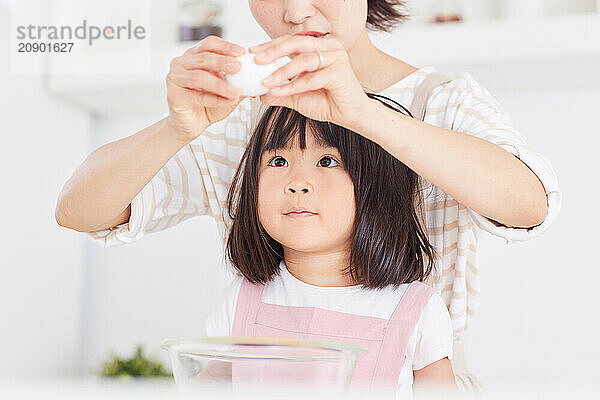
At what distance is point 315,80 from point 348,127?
0.08m

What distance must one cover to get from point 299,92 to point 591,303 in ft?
3.84

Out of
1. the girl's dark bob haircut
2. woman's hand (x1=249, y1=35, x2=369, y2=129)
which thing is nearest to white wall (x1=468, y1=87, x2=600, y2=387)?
the girl's dark bob haircut

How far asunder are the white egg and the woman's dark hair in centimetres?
61

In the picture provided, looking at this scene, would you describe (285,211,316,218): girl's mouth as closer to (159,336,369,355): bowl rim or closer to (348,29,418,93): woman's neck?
(348,29,418,93): woman's neck

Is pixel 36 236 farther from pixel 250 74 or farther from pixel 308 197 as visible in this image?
pixel 250 74

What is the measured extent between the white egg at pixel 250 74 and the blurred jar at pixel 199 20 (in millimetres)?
1087

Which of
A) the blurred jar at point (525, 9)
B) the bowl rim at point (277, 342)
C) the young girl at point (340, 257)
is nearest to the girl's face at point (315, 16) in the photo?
the young girl at point (340, 257)

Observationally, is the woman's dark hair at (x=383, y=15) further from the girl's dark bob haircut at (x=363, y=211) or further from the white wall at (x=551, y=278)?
the white wall at (x=551, y=278)

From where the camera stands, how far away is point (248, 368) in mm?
371

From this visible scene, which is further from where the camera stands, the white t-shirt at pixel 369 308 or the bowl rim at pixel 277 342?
the white t-shirt at pixel 369 308

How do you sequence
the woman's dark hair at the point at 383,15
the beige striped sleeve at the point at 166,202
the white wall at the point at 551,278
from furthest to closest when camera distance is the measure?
the white wall at the point at 551,278
the woman's dark hair at the point at 383,15
the beige striped sleeve at the point at 166,202

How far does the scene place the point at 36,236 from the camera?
154 centimetres

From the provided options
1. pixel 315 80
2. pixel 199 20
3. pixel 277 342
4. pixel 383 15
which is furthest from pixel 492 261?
pixel 277 342

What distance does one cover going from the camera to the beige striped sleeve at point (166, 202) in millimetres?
875
